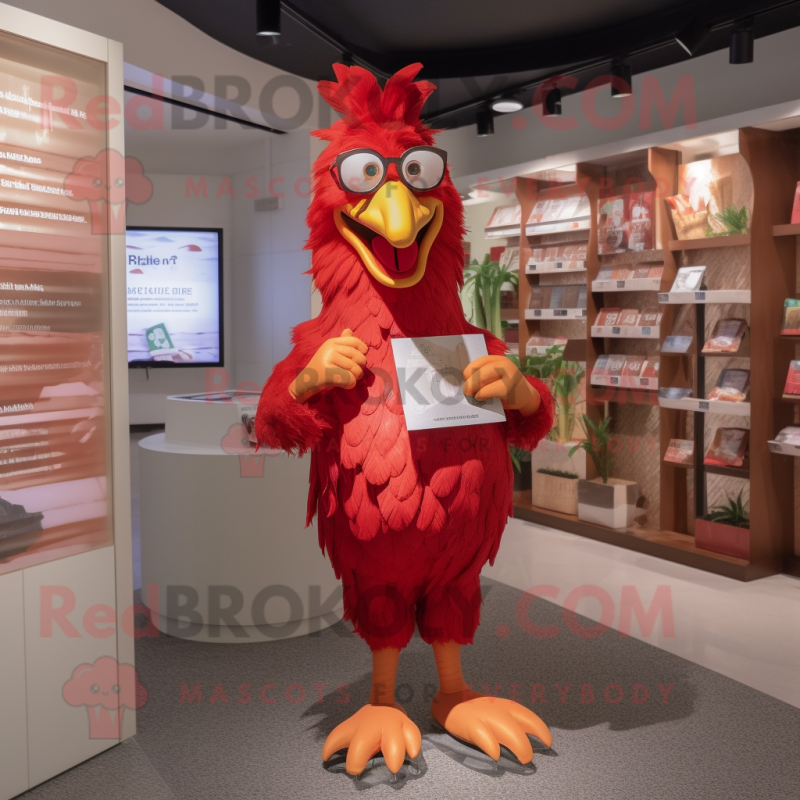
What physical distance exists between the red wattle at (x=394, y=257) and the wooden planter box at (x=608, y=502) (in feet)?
9.72

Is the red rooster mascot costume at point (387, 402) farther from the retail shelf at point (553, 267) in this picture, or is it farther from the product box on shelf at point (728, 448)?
the retail shelf at point (553, 267)

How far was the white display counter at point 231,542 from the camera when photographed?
2.92 meters

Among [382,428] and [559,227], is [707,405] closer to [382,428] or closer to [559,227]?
[559,227]

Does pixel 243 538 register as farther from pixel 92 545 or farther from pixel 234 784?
pixel 234 784

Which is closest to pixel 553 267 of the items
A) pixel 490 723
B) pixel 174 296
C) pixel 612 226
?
pixel 612 226

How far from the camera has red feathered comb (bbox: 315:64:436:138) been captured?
1.92 m

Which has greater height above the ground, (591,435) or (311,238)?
(311,238)

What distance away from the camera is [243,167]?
253 inches

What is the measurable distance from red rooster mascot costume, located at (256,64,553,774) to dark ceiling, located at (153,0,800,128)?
162 centimetres

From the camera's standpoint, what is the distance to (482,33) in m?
4.02

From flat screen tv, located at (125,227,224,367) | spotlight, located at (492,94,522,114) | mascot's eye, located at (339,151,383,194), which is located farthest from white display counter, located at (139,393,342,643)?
flat screen tv, located at (125,227,224,367)

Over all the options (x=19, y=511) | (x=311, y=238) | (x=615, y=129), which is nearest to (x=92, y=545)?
(x=19, y=511)

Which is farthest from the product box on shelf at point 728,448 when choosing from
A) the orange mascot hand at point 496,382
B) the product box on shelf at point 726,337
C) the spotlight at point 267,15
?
the spotlight at point 267,15

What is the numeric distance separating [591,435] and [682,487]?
0.60m
